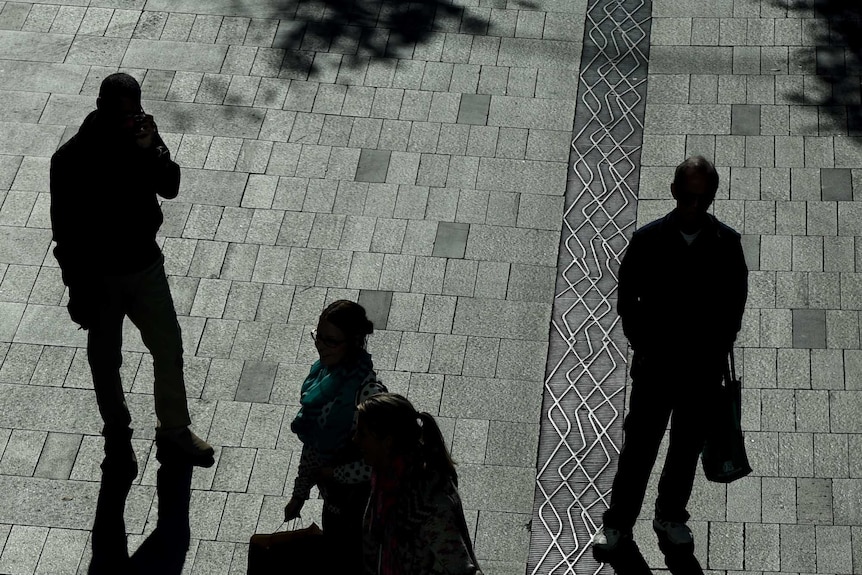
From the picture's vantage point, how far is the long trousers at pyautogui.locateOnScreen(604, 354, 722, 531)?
240 inches

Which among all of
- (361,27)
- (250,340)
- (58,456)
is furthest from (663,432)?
(361,27)

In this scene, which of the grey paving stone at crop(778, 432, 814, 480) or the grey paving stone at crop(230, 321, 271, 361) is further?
the grey paving stone at crop(230, 321, 271, 361)

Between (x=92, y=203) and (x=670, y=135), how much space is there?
14.4ft

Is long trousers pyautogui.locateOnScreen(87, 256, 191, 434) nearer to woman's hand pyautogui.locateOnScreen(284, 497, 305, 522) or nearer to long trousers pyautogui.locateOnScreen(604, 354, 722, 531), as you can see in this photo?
woman's hand pyautogui.locateOnScreen(284, 497, 305, 522)

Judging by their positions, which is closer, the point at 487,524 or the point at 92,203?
the point at 92,203

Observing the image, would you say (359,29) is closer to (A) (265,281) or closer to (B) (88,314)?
(A) (265,281)

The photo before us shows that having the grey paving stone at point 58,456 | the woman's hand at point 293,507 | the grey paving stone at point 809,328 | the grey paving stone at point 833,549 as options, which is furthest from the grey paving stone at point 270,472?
the grey paving stone at point 809,328

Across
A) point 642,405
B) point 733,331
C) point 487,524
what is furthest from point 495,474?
point 733,331

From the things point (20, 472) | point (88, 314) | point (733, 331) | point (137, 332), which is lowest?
point (20, 472)

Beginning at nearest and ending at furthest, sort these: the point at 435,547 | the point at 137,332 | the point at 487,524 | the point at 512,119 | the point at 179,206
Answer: the point at 435,547
the point at 487,524
the point at 137,332
the point at 179,206
the point at 512,119

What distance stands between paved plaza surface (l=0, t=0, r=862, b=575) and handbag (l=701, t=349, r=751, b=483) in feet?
2.19

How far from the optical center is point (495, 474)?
7094 mm

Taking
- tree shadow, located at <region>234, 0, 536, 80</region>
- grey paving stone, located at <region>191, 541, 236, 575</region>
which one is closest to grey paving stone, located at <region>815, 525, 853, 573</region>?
grey paving stone, located at <region>191, 541, 236, 575</region>

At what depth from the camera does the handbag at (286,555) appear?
5395mm
